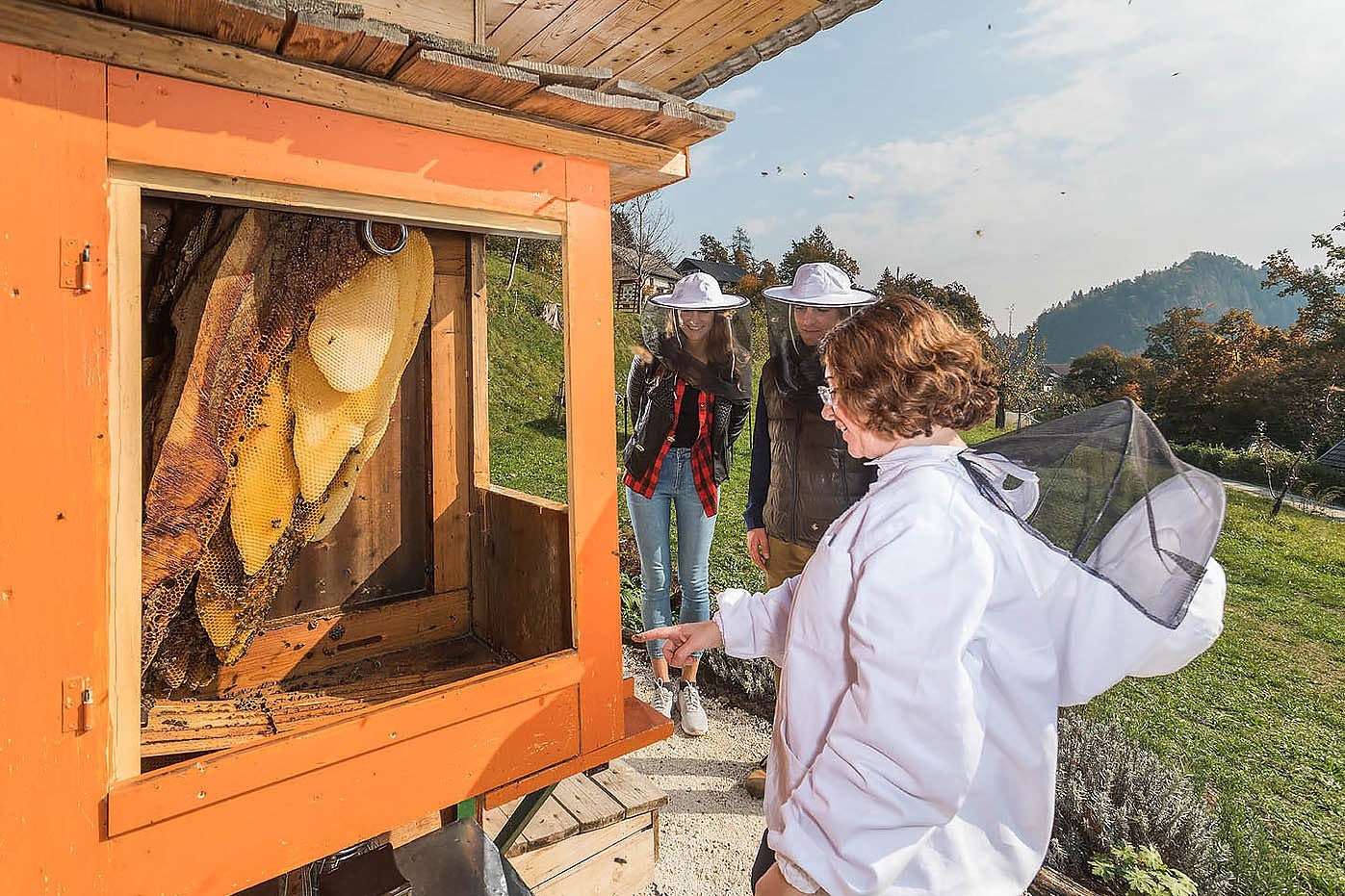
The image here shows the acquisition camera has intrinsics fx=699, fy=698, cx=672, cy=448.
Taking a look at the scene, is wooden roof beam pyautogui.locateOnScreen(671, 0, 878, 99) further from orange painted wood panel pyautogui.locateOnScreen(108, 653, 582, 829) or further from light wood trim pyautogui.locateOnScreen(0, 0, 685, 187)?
orange painted wood panel pyautogui.locateOnScreen(108, 653, 582, 829)

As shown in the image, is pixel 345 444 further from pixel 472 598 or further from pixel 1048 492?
pixel 1048 492

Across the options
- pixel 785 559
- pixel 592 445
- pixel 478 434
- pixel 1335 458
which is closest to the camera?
pixel 592 445

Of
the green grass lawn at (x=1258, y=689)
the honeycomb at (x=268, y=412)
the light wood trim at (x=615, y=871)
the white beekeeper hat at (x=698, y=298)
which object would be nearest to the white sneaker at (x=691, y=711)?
the light wood trim at (x=615, y=871)

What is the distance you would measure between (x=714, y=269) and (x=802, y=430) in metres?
29.3

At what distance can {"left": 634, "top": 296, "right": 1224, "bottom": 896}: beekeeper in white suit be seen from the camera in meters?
1.09

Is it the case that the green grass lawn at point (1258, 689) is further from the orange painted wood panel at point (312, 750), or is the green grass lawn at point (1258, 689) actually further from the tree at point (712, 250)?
the tree at point (712, 250)

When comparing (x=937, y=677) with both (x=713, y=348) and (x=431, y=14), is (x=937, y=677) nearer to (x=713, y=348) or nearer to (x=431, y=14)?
(x=431, y=14)

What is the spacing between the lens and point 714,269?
31266 millimetres

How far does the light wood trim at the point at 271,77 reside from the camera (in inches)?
47.5

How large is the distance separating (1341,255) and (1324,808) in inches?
1147

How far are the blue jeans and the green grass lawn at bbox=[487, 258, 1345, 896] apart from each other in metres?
0.79

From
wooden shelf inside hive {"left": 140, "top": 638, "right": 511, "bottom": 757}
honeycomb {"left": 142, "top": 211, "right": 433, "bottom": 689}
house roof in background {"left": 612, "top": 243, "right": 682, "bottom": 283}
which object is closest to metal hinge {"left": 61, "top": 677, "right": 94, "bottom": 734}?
wooden shelf inside hive {"left": 140, "top": 638, "right": 511, "bottom": 757}

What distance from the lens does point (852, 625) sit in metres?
1.13

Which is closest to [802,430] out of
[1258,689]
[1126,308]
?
[1258,689]
